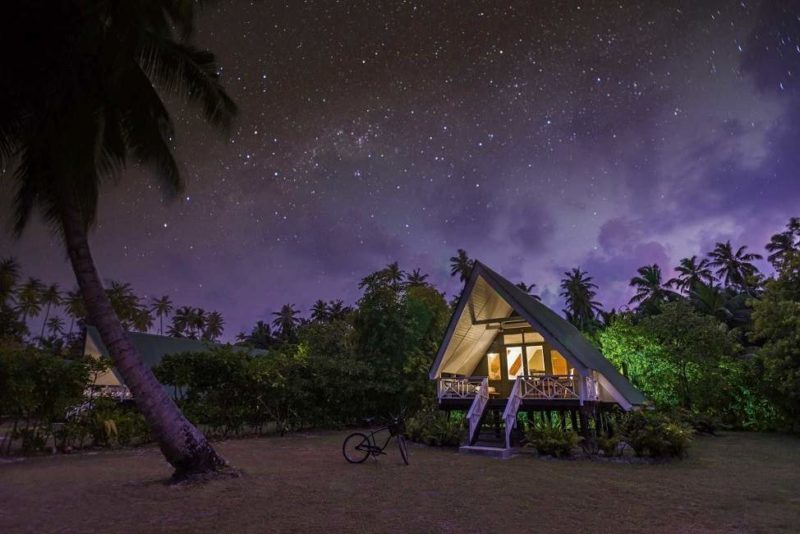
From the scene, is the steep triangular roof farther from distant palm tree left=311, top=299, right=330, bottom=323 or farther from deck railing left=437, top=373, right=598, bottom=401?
distant palm tree left=311, top=299, right=330, bottom=323

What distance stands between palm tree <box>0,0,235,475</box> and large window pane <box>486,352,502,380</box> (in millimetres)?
11712

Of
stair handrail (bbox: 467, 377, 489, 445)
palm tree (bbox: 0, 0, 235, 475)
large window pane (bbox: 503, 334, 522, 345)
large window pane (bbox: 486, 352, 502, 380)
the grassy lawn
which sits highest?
palm tree (bbox: 0, 0, 235, 475)

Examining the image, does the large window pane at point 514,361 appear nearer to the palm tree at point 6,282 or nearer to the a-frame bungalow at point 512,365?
the a-frame bungalow at point 512,365

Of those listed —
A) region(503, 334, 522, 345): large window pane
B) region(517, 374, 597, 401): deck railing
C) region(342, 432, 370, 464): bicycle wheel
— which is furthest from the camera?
region(503, 334, 522, 345): large window pane

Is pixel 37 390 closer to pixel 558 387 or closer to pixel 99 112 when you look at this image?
pixel 99 112

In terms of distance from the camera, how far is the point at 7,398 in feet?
41.2

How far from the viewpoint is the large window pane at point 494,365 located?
59.9 feet

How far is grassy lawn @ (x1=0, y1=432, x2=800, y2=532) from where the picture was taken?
6.18 meters

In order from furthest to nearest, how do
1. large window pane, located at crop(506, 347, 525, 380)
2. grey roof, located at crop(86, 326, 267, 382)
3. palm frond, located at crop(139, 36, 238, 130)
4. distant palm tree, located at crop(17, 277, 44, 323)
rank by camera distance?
distant palm tree, located at crop(17, 277, 44, 323)
grey roof, located at crop(86, 326, 267, 382)
large window pane, located at crop(506, 347, 525, 380)
palm frond, located at crop(139, 36, 238, 130)

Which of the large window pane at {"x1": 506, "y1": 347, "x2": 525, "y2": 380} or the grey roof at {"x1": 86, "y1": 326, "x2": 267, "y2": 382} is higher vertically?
the grey roof at {"x1": 86, "y1": 326, "x2": 267, "y2": 382}

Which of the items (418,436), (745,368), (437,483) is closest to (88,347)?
(418,436)

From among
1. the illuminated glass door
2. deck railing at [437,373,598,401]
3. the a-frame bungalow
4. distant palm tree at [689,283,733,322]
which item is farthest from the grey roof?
distant palm tree at [689,283,733,322]

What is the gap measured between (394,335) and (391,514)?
1900 centimetres

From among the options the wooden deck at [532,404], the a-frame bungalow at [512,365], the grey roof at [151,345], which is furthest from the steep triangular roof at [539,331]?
the grey roof at [151,345]
